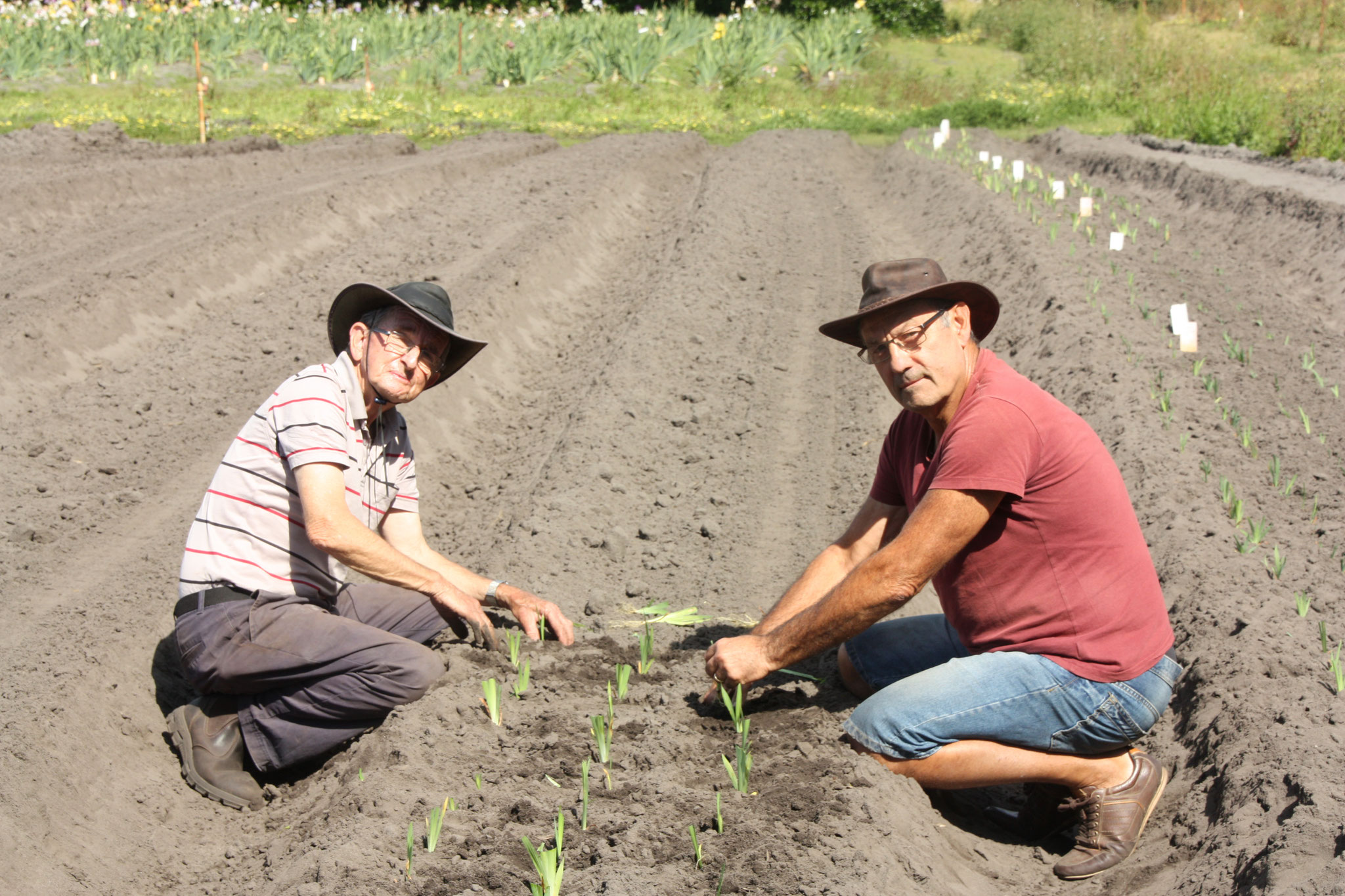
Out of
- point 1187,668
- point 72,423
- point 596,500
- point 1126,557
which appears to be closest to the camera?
point 1126,557

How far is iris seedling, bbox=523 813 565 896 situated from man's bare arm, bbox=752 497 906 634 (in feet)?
3.28

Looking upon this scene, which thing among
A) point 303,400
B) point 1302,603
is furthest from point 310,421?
point 1302,603

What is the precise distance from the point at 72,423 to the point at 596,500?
10.7ft

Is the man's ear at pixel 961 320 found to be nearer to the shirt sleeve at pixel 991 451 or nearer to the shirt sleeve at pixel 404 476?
the shirt sleeve at pixel 991 451

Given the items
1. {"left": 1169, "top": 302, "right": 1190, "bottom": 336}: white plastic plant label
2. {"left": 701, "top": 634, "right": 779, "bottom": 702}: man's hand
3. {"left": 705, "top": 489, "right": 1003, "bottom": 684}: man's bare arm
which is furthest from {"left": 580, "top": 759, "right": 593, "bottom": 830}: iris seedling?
{"left": 1169, "top": 302, "right": 1190, "bottom": 336}: white plastic plant label

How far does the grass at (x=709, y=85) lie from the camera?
57.2ft

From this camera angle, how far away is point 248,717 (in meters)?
3.56

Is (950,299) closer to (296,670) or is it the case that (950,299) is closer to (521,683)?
(521,683)

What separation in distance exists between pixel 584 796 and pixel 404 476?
1437 millimetres

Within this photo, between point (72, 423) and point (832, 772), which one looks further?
point (72, 423)

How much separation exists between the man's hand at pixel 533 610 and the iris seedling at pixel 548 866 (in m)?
1.03

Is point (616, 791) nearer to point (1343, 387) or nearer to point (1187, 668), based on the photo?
point (1187, 668)

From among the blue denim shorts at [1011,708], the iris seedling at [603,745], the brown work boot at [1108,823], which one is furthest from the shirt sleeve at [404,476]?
the brown work boot at [1108,823]

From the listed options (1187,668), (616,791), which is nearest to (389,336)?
(616,791)
